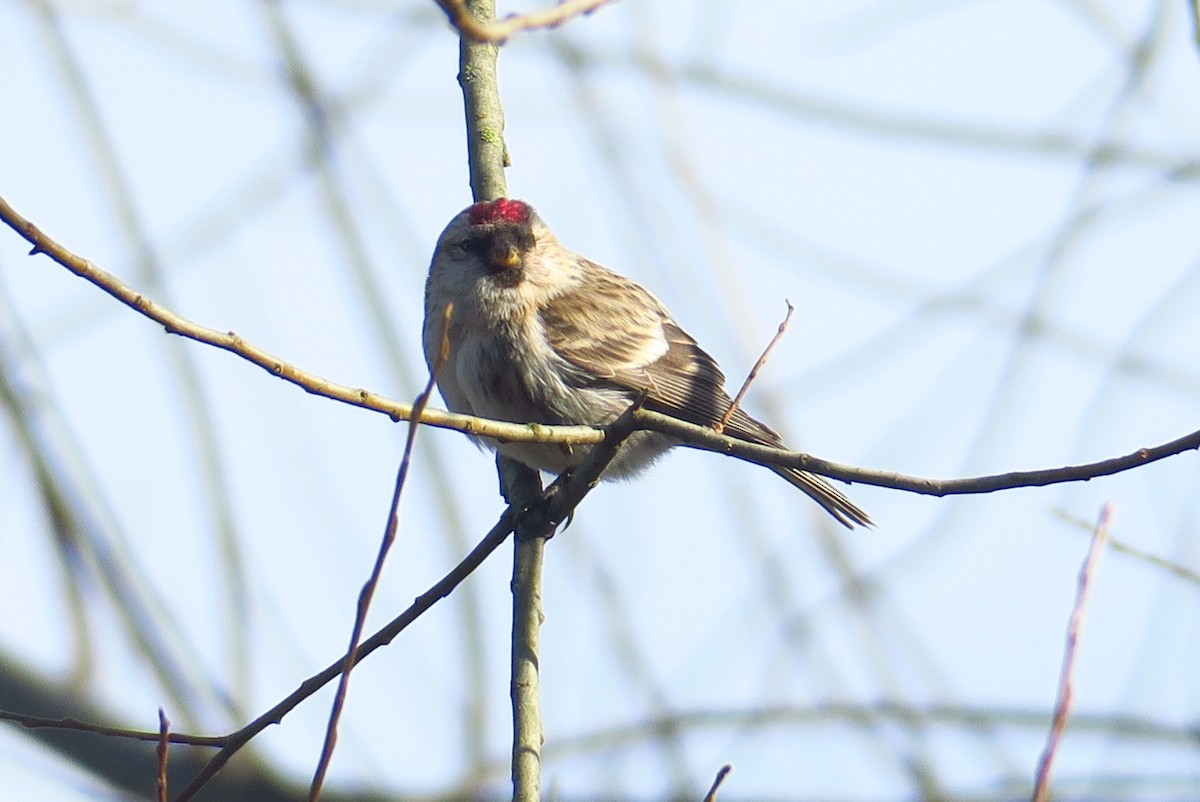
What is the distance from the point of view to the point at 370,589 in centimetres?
214

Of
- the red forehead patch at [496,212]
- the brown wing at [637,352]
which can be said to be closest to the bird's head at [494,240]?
the red forehead patch at [496,212]

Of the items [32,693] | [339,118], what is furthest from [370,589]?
[339,118]

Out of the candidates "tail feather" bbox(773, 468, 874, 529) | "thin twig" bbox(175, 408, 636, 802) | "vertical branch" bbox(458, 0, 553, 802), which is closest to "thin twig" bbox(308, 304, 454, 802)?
"thin twig" bbox(175, 408, 636, 802)

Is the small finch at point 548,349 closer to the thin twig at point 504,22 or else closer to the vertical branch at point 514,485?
the vertical branch at point 514,485

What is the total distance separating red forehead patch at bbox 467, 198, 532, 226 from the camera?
4.59 meters

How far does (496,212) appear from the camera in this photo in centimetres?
462

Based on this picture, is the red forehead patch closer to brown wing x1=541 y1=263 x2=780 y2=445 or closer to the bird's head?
the bird's head

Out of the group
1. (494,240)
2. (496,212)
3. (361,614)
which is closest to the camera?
(361,614)

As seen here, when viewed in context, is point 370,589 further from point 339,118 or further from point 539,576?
point 339,118

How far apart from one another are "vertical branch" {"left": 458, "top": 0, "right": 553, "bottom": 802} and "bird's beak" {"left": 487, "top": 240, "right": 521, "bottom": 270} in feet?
0.75

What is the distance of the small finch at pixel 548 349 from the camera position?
4.75 meters

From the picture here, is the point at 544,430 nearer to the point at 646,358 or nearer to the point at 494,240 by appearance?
the point at 494,240

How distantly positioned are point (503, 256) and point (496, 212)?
28 centimetres

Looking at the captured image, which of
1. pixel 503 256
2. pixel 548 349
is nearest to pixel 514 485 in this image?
pixel 548 349
